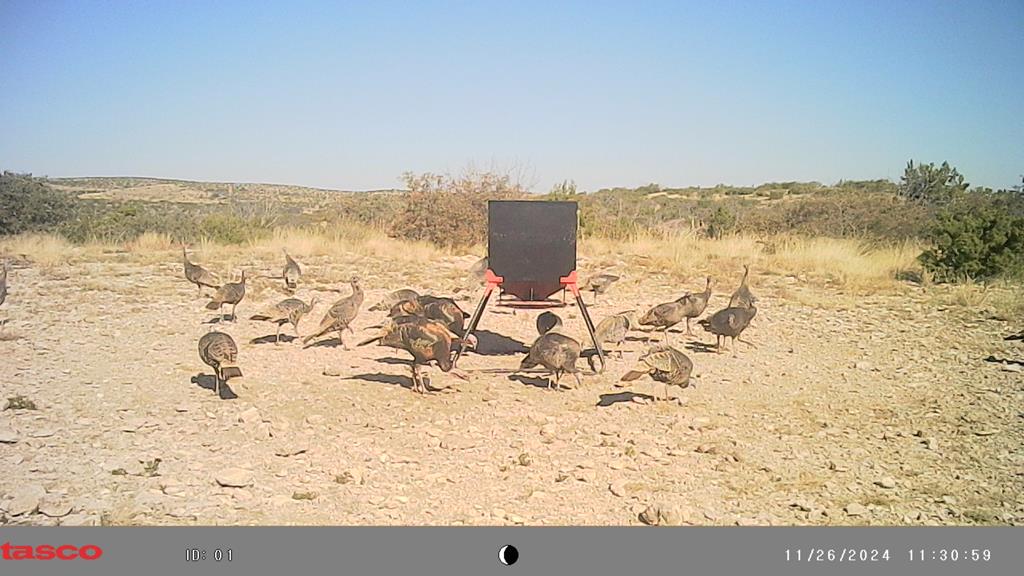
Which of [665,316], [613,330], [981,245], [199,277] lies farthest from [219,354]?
[981,245]

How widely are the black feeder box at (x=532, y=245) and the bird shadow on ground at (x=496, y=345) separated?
1.32 meters

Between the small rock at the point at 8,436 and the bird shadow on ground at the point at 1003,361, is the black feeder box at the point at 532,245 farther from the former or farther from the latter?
the bird shadow on ground at the point at 1003,361

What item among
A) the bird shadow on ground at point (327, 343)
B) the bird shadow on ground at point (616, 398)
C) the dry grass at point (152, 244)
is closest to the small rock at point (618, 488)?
the bird shadow on ground at point (616, 398)

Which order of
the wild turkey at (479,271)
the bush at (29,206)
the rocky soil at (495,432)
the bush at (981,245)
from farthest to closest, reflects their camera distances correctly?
the bush at (981,245) → the wild turkey at (479,271) → the bush at (29,206) → the rocky soil at (495,432)

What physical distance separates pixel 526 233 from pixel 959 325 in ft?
16.5

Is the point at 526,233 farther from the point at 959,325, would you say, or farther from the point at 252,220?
the point at 252,220

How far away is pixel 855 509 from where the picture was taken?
363 cm

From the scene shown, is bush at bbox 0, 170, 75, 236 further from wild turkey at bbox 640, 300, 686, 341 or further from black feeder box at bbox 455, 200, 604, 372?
wild turkey at bbox 640, 300, 686, 341

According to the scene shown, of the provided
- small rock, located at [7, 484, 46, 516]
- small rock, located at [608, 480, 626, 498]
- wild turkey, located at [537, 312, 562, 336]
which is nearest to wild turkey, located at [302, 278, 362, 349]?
wild turkey, located at [537, 312, 562, 336]

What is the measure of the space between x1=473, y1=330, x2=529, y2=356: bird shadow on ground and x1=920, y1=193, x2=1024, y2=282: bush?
Answer: 6.39 meters

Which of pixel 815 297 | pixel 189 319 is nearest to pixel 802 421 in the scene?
pixel 815 297
